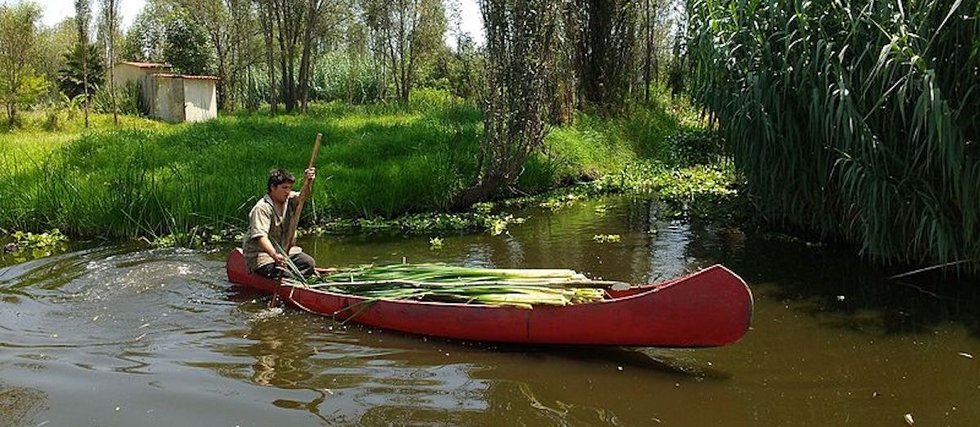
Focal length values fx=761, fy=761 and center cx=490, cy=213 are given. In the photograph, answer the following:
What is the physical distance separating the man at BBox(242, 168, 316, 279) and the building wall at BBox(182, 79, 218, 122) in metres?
14.5

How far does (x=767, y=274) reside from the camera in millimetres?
6895

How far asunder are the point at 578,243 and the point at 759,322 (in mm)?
3351

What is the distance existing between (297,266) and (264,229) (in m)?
0.42

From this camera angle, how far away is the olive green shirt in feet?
20.1

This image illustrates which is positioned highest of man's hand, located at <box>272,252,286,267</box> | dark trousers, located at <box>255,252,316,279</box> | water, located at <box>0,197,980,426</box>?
man's hand, located at <box>272,252,286,267</box>

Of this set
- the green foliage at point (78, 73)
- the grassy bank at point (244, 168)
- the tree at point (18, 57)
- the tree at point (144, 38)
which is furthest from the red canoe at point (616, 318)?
the tree at point (144, 38)

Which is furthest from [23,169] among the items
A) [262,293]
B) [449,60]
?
[449,60]

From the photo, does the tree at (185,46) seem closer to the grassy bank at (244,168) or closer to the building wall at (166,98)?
the building wall at (166,98)

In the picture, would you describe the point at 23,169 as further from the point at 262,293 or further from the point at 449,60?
the point at 449,60

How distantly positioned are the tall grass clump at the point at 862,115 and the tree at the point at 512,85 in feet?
8.77

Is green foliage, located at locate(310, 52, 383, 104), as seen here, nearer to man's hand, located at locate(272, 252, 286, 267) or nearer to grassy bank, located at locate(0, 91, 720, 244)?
grassy bank, located at locate(0, 91, 720, 244)

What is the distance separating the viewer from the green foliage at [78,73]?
22.8m

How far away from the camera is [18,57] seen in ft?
61.9

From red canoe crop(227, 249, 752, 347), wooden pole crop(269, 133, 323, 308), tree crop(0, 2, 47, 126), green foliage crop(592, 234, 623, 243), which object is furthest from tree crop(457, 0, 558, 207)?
tree crop(0, 2, 47, 126)
